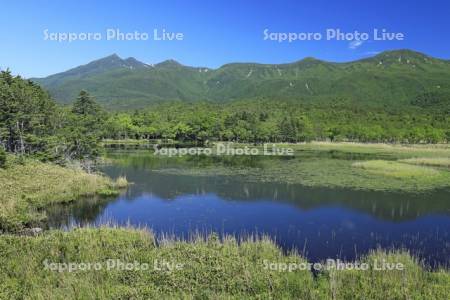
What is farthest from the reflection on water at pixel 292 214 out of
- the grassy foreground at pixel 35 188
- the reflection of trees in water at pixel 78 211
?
the grassy foreground at pixel 35 188

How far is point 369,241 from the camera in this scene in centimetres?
2775

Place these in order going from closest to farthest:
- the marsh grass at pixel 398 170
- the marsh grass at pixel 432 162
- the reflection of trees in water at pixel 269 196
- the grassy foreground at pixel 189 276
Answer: the grassy foreground at pixel 189 276
the reflection of trees in water at pixel 269 196
the marsh grass at pixel 398 170
the marsh grass at pixel 432 162

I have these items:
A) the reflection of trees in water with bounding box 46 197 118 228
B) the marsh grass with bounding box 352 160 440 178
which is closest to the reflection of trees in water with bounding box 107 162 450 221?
the reflection of trees in water with bounding box 46 197 118 228

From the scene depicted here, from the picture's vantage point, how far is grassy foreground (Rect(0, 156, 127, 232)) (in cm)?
2920

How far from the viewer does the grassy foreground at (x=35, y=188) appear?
95.8 feet

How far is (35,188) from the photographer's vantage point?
37.8 metres

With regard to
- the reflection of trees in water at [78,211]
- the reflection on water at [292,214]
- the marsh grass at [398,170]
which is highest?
the marsh grass at [398,170]

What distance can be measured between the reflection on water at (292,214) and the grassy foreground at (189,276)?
5081mm

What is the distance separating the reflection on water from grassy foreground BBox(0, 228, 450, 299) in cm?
508

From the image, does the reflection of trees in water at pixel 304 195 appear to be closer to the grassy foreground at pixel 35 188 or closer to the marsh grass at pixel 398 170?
the grassy foreground at pixel 35 188

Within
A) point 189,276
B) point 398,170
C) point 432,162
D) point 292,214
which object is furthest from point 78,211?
point 432,162

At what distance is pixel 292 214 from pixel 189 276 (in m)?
20.4

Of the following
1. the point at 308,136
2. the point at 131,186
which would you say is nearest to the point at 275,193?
the point at 131,186

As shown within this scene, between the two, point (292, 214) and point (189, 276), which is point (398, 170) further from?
→ point (189, 276)
